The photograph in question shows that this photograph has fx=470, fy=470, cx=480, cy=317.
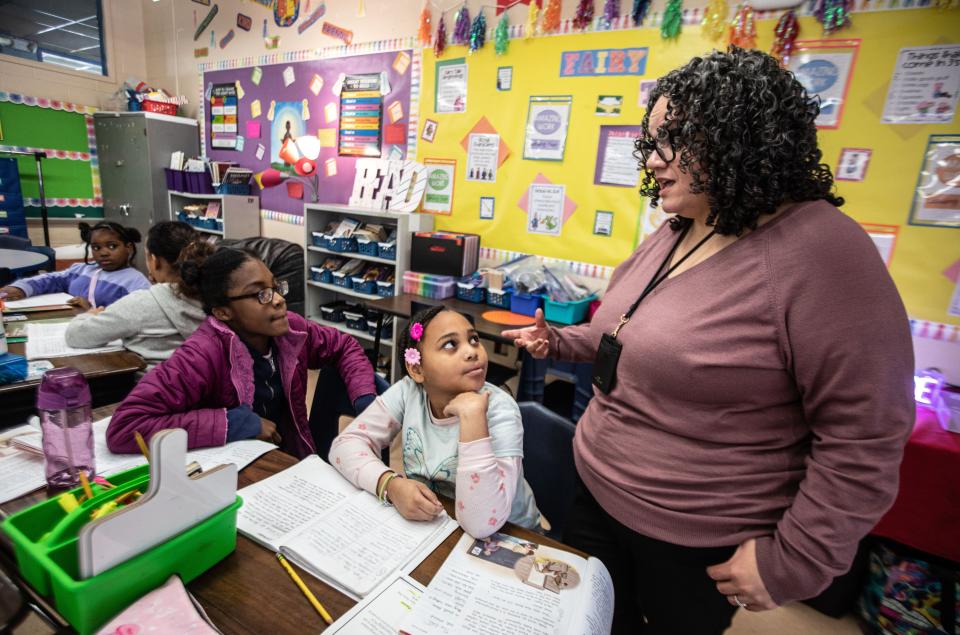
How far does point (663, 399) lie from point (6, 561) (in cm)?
116

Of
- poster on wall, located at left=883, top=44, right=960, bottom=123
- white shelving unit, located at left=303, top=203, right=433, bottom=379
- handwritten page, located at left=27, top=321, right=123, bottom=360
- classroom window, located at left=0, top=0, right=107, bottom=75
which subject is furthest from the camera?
classroom window, located at left=0, top=0, right=107, bottom=75

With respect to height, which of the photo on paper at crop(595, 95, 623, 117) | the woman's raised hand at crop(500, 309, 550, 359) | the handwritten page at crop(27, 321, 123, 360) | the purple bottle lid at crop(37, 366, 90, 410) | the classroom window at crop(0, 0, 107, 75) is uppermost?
the classroom window at crop(0, 0, 107, 75)

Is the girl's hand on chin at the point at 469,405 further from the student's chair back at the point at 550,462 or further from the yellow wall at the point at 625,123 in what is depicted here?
the yellow wall at the point at 625,123

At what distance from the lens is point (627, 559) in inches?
41.3

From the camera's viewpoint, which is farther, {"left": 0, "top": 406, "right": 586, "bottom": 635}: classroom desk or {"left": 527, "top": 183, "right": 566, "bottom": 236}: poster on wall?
{"left": 527, "top": 183, "right": 566, "bottom": 236}: poster on wall

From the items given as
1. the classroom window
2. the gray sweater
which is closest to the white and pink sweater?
the gray sweater

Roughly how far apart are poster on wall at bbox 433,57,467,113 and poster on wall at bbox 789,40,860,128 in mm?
1936

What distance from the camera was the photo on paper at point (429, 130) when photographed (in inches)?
136

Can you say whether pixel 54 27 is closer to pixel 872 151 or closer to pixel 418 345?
pixel 418 345

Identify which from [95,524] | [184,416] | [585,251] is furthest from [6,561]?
[585,251]

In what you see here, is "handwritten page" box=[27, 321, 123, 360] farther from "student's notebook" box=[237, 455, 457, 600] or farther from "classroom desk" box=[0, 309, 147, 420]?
"student's notebook" box=[237, 455, 457, 600]

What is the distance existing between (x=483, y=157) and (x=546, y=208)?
60cm

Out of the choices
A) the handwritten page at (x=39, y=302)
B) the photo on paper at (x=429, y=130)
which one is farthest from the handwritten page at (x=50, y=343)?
the photo on paper at (x=429, y=130)

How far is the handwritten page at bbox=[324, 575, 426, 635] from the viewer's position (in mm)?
694
